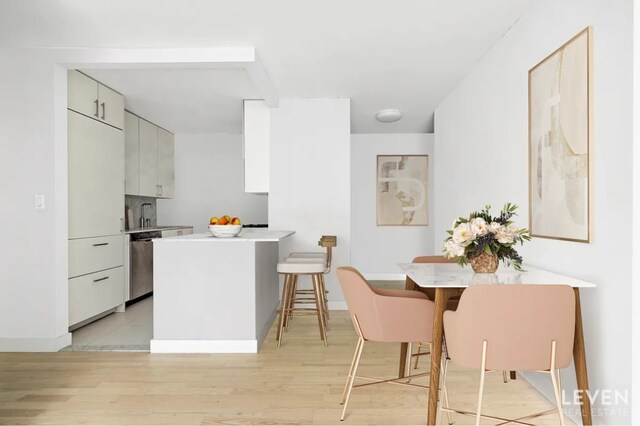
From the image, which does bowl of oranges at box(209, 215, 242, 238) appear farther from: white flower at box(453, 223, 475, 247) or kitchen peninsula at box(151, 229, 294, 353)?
white flower at box(453, 223, 475, 247)

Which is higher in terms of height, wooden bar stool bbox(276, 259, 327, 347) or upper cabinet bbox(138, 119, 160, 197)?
upper cabinet bbox(138, 119, 160, 197)

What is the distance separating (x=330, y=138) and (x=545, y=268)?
3.18 metres

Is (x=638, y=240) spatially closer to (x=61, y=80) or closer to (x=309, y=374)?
(x=309, y=374)

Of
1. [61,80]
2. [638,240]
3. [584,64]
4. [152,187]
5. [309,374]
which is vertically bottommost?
[309,374]

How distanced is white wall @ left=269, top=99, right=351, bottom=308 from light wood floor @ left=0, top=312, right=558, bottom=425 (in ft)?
6.12

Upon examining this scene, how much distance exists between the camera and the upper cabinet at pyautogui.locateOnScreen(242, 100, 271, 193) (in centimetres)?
555

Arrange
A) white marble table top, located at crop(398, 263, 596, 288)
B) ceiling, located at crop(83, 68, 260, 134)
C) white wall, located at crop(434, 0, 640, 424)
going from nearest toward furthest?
white wall, located at crop(434, 0, 640, 424) < white marble table top, located at crop(398, 263, 596, 288) < ceiling, located at crop(83, 68, 260, 134)

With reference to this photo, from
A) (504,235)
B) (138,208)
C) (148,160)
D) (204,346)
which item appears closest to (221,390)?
(204,346)

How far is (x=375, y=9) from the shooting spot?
3195mm

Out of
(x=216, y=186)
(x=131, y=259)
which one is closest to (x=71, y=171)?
(x=131, y=259)

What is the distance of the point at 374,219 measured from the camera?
311 inches

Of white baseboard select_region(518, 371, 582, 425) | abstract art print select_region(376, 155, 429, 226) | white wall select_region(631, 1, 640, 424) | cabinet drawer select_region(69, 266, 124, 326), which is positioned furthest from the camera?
abstract art print select_region(376, 155, 429, 226)

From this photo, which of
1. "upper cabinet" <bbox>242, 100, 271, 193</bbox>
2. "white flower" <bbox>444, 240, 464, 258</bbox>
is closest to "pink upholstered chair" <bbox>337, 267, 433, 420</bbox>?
"white flower" <bbox>444, 240, 464, 258</bbox>

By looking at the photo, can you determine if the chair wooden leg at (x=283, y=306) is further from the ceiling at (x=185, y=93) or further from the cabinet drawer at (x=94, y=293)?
the ceiling at (x=185, y=93)
